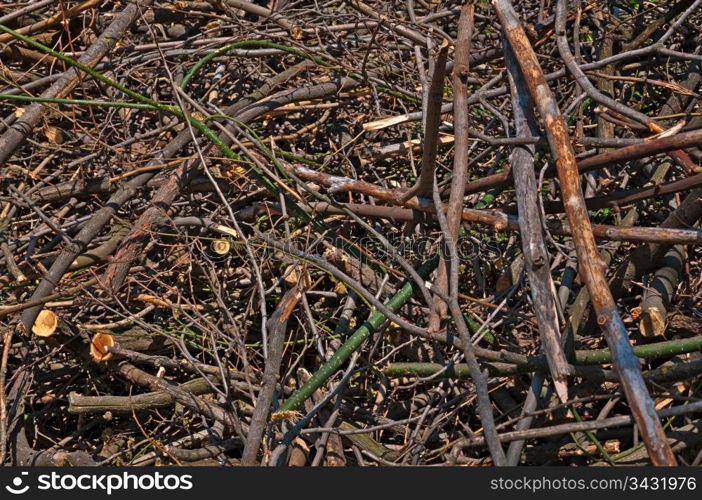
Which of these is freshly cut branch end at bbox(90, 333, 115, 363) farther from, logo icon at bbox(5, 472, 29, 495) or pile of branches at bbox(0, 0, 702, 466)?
logo icon at bbox(5, 472, 29, 495)

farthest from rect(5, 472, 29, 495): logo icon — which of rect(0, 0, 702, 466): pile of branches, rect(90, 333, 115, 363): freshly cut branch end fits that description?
rect(90, 333, 115, 363): freshly cut branch end

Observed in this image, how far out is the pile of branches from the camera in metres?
2.08

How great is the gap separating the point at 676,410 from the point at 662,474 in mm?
135

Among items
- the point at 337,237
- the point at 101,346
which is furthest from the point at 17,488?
the point at 337,237

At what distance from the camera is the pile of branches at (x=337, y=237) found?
6.81 ft

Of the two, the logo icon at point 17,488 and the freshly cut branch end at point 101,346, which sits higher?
the freshly cut branch end at point 101,346

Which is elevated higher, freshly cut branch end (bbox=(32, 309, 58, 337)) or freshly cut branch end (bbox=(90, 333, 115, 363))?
freshly cut branch end (bbox=(32, 309, 58, 337))

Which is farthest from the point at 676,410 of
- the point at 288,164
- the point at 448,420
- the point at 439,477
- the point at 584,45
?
the point at 584,45

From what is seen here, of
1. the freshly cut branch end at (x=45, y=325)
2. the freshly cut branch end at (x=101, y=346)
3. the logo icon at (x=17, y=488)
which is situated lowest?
the logo icon at (x=17, y=488)

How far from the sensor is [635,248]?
2.40 metres

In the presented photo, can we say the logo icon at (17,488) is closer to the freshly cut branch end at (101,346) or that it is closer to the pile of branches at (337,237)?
the pile of branches at (337,237)

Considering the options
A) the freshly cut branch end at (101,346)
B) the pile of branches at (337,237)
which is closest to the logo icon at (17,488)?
the pile of branches at (337,237)

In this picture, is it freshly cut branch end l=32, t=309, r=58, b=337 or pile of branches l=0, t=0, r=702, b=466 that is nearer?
pile of branches l=0, t=0, r=702, b=466

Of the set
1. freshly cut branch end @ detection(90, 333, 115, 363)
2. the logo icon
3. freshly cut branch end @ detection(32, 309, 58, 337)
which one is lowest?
the logo icon
